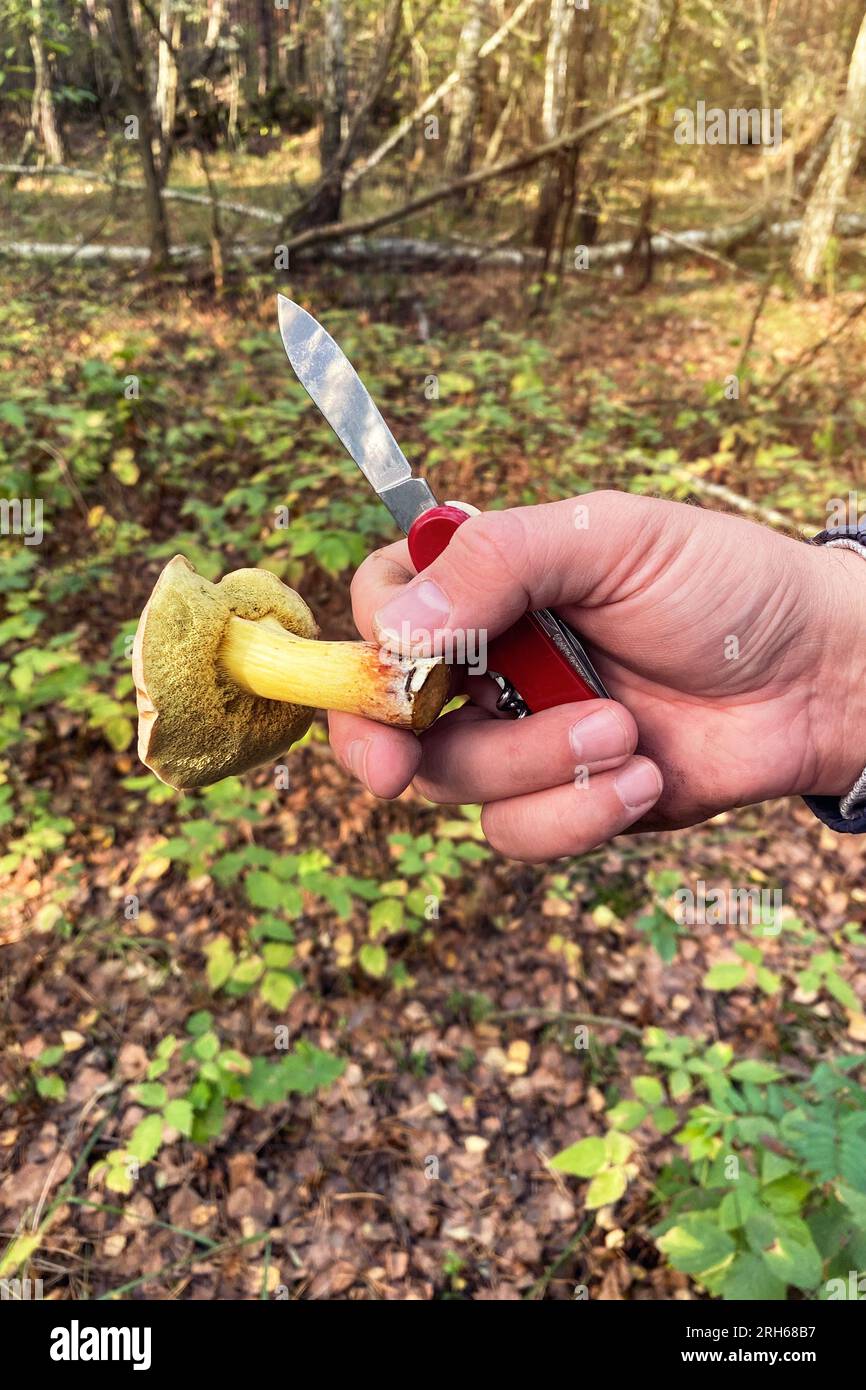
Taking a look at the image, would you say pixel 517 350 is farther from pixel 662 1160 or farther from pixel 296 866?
pixel 662 1160

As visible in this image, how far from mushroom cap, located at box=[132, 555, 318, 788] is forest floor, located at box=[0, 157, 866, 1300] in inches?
49.1

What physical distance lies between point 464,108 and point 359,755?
39.4 feet

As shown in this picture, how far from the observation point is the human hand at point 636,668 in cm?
145

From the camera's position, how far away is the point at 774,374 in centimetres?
616

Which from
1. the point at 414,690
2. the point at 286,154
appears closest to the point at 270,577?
the point at 414,690

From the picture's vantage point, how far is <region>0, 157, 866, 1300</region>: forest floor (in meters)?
2.28

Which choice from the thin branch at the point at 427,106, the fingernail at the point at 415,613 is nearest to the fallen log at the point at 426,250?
the thin branch at the point at 427,106

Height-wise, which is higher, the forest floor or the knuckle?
the knuckle

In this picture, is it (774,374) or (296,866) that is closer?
(296,866)

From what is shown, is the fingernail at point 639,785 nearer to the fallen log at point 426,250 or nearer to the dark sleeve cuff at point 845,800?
the dark sleeve cuff at point 845,800

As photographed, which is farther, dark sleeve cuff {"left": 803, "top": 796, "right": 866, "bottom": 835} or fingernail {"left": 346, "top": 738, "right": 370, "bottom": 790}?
dark sleeve cuff {"left": 803, "top": 796, "right": 866, "bottom": 835}

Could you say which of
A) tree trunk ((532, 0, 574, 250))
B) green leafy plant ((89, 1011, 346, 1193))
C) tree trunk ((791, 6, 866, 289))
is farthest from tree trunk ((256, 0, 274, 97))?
green leafy plant ((89, 1011, 346, 1193))

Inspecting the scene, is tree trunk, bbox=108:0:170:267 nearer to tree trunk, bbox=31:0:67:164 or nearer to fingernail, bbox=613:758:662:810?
tree trunk, bbox=31:0:67:164

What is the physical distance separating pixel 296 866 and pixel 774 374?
18.7 feet
